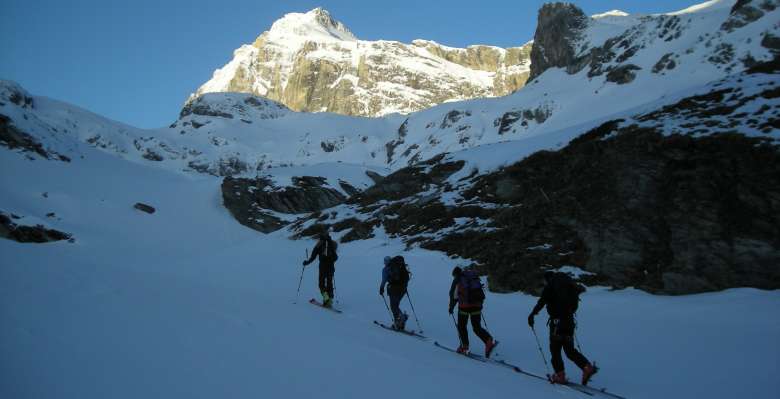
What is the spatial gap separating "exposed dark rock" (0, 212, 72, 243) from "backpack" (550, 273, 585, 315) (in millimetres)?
29330

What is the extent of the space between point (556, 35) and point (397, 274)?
112m

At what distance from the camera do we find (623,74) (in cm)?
7344

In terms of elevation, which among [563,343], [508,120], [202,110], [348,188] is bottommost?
[563,343]

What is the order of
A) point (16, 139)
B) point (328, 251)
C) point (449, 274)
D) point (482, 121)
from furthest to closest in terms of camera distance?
point (482, 121) → point (16, 139) → point (449, 274) → point (328, 251)

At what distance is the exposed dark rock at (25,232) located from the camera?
2654 cm

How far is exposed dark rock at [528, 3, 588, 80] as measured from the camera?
10469cm

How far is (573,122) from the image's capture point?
6303 cm

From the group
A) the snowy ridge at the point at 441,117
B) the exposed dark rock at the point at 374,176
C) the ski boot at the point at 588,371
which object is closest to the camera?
the ski boot at the point at 588,371

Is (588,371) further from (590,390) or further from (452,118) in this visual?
(452,118)

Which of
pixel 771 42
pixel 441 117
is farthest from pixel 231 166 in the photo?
pixel 771 42

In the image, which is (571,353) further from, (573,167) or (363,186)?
(363,186)

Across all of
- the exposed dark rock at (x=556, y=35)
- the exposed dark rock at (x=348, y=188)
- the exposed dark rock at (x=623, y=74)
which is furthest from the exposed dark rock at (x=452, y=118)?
the exposed dark rock at (x=348, y=188)

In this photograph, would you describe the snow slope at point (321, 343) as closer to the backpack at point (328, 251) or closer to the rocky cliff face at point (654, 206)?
the rocky cliff face at point (654, 206)

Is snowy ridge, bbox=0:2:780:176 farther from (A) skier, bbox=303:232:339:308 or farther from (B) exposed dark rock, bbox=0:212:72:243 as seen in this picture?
(B) exposed dark rock, bbox=0:212:72:243
